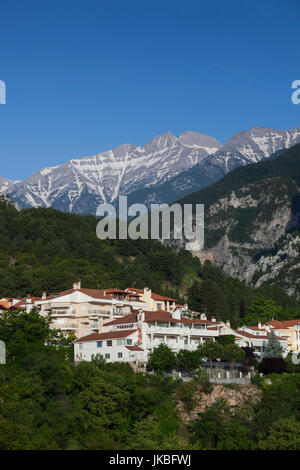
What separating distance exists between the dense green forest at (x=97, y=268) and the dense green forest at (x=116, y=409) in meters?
35.7

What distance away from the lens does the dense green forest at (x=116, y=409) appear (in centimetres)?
5359

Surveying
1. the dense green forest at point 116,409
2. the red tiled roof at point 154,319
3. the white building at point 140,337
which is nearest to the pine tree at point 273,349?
the white building at point 140,337

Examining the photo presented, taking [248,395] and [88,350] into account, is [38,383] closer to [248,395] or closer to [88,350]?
[88,350]

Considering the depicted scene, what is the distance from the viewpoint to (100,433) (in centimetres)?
5516

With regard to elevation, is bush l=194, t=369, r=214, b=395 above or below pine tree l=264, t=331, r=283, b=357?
below

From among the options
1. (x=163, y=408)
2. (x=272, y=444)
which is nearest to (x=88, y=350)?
(x=163, y=408)

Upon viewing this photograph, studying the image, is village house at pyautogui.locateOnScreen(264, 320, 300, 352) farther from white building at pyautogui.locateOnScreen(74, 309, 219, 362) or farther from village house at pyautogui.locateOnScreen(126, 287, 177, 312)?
white building at pyautogui.locateOnScreen(74, 309, 219, 362)

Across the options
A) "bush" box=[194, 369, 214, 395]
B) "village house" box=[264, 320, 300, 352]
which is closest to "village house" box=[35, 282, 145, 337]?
"bush" box=[194, 369, 214, 395]

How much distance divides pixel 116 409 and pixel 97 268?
191 ft

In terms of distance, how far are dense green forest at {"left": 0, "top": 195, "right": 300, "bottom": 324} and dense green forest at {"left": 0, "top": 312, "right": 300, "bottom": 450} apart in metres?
35.7

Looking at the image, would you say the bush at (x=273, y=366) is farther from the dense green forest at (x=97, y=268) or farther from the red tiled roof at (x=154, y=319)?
the dense green forest at (x=97, y=268)

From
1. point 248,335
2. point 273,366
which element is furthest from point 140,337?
point 248,335

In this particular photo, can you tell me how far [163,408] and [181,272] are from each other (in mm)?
77936

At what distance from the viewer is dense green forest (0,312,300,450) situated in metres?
53.6
